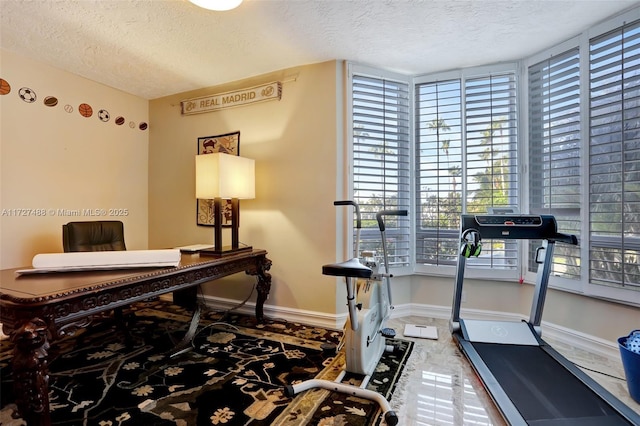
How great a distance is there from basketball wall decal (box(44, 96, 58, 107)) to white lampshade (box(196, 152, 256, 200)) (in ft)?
5.15

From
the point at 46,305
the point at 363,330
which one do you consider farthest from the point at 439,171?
the point at 46,305

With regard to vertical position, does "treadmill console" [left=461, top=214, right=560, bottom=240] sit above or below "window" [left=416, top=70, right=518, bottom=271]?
below

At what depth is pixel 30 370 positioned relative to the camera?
1.32 m

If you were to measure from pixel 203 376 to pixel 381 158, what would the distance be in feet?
7.44

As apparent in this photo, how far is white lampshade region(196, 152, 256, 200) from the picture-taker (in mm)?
2512

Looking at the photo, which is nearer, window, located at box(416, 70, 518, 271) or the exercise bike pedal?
the exercise bike pedal

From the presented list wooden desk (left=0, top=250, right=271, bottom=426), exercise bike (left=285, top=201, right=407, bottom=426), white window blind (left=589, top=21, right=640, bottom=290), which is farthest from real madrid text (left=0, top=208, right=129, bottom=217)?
white window blind (left=589, top=21, right=640, bottom=290)

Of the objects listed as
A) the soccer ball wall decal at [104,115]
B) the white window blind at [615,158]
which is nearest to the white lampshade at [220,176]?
the soccer ball wall decal at [104,115]

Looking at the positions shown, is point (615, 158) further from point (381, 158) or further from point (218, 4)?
→ point (218, 4)

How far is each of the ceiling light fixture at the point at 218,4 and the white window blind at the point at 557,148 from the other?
8.36 ft

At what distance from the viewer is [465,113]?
294 centimetres

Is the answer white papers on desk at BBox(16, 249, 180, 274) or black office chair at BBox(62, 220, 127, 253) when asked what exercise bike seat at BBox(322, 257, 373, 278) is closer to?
white papers on desk at BBox(16, 249, 180, 274)

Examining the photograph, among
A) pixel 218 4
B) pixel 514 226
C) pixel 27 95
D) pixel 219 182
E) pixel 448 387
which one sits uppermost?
pixel 218 4

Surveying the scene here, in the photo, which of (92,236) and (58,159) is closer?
(92,236)
